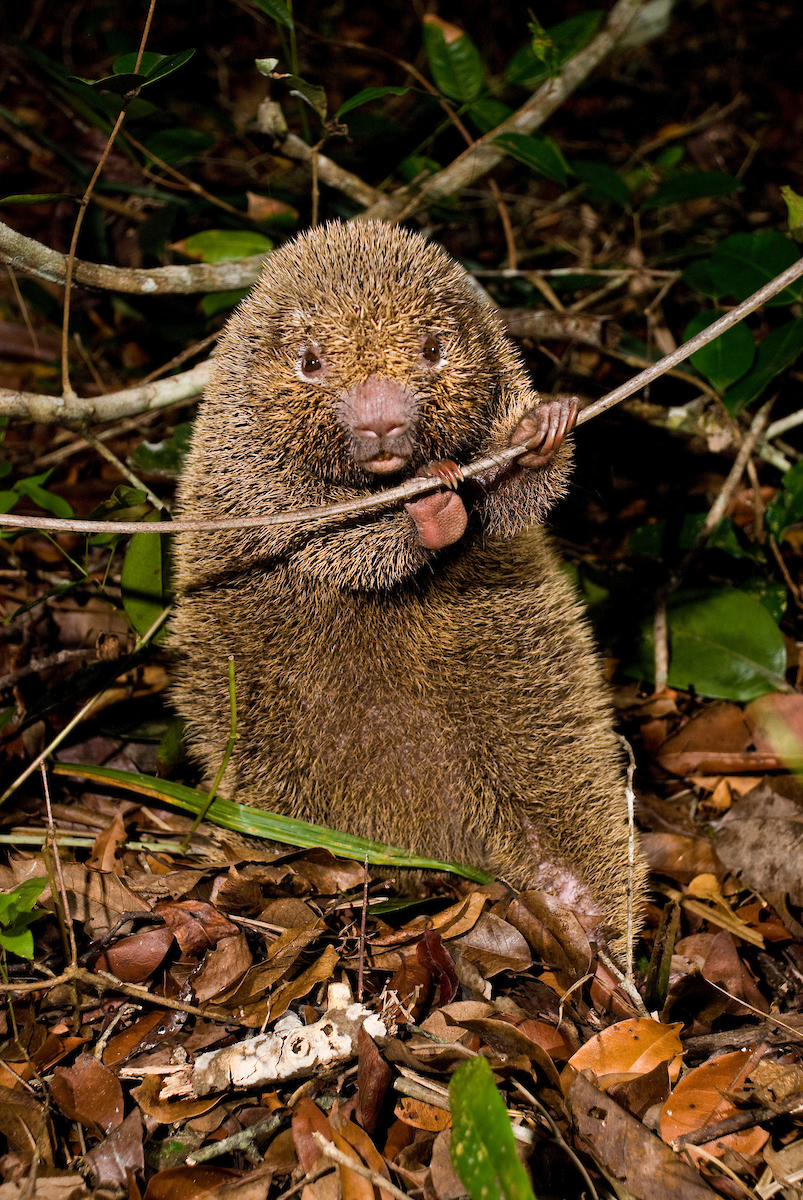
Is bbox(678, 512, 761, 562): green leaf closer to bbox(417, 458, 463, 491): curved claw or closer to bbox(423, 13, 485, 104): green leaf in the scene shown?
bbox(417, 458, 463, 491): curved claw

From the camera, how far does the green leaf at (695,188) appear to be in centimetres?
487

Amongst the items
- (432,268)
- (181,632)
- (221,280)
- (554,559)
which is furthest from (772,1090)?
(221,280)

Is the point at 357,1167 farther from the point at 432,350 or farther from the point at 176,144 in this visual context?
the point at 176,144

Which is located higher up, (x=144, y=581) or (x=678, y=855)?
(x=144, y=581)

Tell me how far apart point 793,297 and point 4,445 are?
484cm

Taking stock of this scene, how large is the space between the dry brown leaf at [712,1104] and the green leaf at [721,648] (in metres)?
1.87

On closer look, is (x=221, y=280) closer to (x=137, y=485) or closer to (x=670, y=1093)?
(x=137, y=485)

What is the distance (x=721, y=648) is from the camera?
14.3 ft

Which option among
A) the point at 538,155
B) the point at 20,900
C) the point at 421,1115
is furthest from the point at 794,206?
the point at 20,900

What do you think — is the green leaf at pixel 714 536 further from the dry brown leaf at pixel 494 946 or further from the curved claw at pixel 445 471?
the dry brown leaf at pixel 494 946

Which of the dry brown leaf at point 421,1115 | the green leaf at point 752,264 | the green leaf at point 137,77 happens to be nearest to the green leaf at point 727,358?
the green leaf at point 752,264

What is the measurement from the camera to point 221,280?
15.1 feet

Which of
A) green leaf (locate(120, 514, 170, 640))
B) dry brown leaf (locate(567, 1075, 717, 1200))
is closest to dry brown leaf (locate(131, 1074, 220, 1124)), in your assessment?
dry brown leaf (locate(567, 1075, 717, 1200))

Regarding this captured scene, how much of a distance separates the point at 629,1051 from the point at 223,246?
439 cm
